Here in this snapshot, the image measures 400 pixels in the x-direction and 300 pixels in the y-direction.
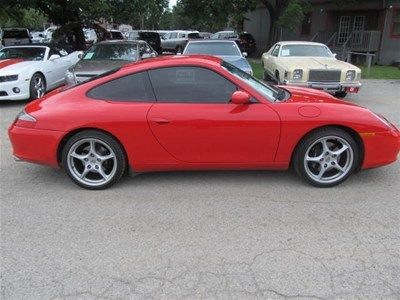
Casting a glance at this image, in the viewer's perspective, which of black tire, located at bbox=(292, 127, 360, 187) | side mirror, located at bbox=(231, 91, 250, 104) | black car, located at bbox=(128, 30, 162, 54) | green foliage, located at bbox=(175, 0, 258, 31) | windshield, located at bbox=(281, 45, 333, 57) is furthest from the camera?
black car, located at bbox=(128, 30, 162, 54)

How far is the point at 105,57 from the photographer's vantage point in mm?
10766

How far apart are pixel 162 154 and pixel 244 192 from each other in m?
0.94

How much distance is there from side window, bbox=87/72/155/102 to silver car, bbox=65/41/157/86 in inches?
200

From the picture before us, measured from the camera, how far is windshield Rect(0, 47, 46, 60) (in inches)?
426

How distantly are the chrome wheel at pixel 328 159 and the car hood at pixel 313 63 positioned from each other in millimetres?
5494

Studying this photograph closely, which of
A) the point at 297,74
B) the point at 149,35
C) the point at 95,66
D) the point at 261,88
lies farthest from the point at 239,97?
the point at 149,35

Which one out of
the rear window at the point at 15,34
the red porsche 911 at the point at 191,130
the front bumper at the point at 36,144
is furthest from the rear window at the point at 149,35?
the front bumper at the point at 36,144

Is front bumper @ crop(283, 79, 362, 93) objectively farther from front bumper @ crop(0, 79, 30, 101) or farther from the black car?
the black car

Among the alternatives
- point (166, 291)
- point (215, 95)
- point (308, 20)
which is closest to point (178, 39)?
point (308, 20)

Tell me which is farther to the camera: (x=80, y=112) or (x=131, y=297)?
(x=80, y=112)

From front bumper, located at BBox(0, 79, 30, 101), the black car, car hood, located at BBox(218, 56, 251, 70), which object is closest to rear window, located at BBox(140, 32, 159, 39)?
the black car

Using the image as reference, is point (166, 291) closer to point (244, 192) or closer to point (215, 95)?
point (244, 192)

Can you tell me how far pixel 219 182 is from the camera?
15.4 feet

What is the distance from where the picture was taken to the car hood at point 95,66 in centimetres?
952
